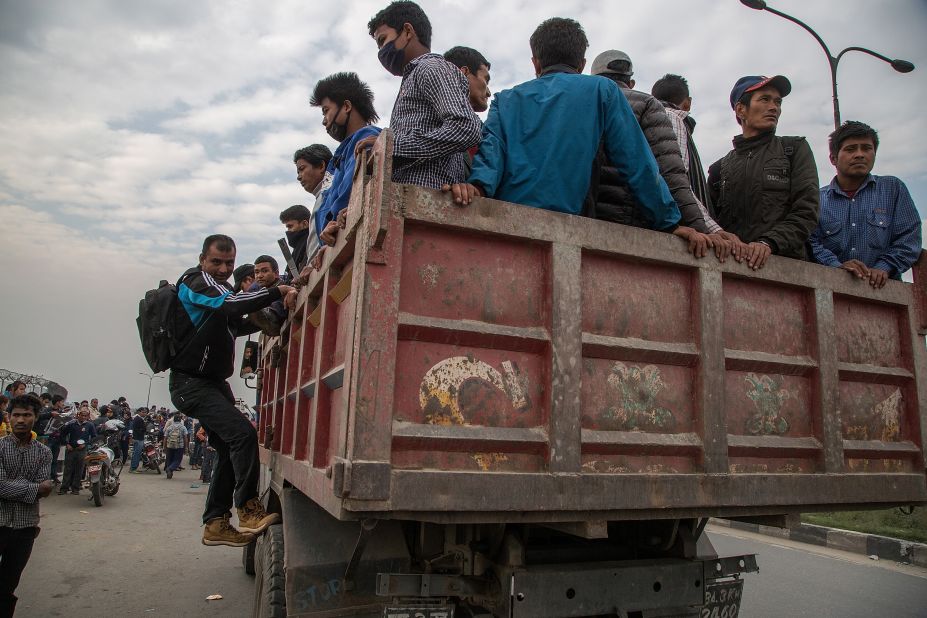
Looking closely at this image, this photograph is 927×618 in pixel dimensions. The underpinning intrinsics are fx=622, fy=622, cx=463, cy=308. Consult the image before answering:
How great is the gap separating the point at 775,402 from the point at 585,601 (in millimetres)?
1023

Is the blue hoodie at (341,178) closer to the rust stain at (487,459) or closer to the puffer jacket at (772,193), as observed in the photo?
the rust stain at (487,459)

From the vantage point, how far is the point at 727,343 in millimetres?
2287

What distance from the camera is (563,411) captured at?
6.34ft

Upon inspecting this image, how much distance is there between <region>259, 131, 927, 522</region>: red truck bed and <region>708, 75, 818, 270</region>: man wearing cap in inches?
13.5

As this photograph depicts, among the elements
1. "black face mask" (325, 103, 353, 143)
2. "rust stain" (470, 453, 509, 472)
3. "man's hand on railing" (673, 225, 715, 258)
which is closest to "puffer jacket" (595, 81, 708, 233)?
"man's hand on railing" (673, 225, 715, 258)

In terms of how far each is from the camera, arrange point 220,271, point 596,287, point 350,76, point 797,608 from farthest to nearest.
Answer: point 797,608 → point 220,271 → point 350,76 → point 596,287

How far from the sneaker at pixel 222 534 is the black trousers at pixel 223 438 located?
5 cm

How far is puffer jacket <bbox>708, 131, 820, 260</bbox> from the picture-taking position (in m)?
2.80

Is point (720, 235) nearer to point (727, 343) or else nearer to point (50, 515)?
point (727, 343)

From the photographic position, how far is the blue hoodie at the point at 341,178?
2.92 metres

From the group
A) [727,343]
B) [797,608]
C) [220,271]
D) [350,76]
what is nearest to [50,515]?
[220,271]

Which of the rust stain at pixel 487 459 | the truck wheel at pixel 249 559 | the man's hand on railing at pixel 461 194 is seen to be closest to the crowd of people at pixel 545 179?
the man's hand on railing at pixel 461 194

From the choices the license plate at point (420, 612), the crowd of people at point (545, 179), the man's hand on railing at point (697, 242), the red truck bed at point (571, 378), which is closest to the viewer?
the red truck bed at point (571, 378)

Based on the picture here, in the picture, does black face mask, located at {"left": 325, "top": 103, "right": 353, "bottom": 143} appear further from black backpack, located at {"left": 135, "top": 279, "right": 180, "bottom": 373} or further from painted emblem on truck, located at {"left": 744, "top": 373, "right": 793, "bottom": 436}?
painted emblem on truck, located at {"left": 744, "top": 373, "right": 793, "bottom": 436}
